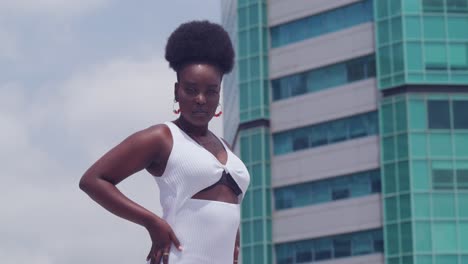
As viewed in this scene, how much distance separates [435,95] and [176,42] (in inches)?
2156

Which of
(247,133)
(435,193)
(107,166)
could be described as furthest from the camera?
(247,133)

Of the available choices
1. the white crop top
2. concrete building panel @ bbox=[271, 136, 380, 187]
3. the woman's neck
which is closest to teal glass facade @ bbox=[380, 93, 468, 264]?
concrete building panel @ bbox=[271, 136, 380, 187]

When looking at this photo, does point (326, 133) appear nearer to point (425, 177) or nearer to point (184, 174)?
point (425, 177)

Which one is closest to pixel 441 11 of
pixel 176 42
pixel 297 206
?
pixel 297 206

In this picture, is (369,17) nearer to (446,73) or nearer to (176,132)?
(446,73)

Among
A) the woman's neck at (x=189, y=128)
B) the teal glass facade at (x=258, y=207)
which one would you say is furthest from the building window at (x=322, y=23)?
the woman's neck at (x=189, y=128)

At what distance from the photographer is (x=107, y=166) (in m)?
7.18

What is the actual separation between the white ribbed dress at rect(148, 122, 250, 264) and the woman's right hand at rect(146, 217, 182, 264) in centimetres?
6

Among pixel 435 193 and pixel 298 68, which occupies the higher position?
pixel 298 68

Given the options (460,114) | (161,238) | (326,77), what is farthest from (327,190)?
(161,238)

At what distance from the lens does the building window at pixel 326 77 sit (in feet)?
210

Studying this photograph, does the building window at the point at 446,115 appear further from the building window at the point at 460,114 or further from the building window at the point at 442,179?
the building window at the point at 442,179

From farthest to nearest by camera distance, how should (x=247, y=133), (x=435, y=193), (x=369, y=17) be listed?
(x=247, y=133)
(x=369, y=17)
(x=435, y=193)

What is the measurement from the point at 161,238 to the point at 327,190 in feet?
188
